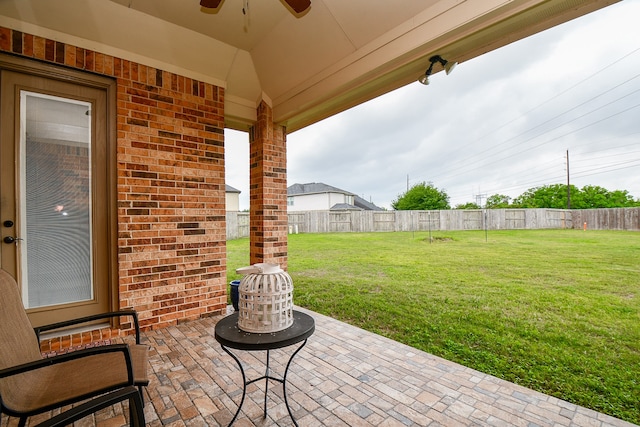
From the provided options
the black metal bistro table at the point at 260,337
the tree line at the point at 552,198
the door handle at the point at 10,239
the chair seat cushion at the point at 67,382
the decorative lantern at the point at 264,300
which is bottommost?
the chair seat cushion at the point at 67,382

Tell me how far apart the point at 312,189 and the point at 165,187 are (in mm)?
19732

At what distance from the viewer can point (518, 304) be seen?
3.82 meters

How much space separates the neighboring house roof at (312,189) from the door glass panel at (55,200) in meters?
19.1

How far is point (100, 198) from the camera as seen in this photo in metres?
2.84

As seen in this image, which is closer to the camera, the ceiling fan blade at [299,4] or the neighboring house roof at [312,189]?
the ceiling fan blade at [299,4]

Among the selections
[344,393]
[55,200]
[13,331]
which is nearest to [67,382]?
[13,331]

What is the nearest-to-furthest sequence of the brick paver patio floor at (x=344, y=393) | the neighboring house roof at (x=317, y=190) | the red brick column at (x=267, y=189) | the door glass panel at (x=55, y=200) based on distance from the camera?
the brick paver patio floor at (x=344, y=393) → the door glass panel at (x=55, y=200) → the red brick column at (x=267, y=189) → the neighboring house roof at (x=317, y=190)

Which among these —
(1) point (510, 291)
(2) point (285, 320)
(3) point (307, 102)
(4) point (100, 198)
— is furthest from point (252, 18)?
(1) point (510, 291)

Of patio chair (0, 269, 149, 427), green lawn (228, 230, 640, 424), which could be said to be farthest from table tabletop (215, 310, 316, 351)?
green lawn (228, 230, 640, 424)

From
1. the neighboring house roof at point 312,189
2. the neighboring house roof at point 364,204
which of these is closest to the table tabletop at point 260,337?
the neighboring house roof at point 312,189

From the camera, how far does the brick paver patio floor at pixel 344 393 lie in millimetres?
1667

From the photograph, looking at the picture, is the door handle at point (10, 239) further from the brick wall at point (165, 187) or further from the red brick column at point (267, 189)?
the red brick column at point (267, 189)

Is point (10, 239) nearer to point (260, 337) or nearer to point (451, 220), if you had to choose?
point (260, 337)

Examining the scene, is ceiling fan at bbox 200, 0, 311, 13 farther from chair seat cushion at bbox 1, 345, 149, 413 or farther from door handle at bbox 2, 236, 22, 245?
door handle at bbox 2, 236, 22, 245
